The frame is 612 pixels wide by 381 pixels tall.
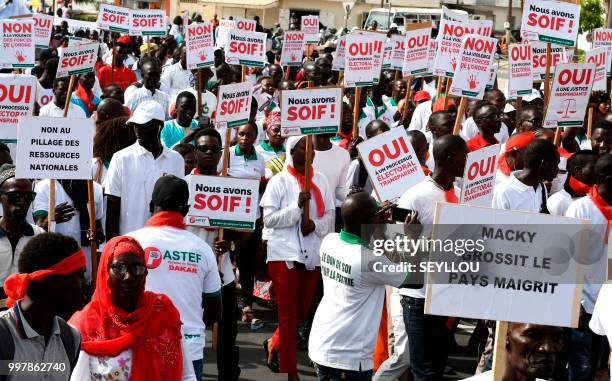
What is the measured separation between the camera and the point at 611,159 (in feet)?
23.3

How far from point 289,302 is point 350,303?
1827 mm

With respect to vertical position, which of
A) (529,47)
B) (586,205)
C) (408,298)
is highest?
(529,47)

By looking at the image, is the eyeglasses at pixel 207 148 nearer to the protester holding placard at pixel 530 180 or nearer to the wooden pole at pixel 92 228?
the wooden pole at pixel 92 228

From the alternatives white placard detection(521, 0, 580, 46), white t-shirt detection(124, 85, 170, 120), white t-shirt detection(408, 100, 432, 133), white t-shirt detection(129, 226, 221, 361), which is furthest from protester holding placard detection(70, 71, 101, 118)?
white t-shirt detection(129, 226, 221, 361)

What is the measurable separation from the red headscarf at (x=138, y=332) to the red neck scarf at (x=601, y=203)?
360 cm

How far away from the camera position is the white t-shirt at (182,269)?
555 centimetres

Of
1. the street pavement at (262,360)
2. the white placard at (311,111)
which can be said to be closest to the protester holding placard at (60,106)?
the street pavement at (262,360)

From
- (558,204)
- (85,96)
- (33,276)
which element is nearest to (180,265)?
(33,276)

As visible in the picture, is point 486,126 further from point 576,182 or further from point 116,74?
point 116,74

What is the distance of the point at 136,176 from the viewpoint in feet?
24.8

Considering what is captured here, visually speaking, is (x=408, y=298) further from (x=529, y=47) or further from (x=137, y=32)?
(x=137, y=32)

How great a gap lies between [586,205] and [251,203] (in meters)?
2.33

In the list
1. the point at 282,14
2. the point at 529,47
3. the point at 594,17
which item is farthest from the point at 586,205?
the point at 282,14

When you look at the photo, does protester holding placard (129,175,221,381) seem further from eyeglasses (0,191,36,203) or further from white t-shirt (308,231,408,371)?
eyeglasses (0,191,36,203)
